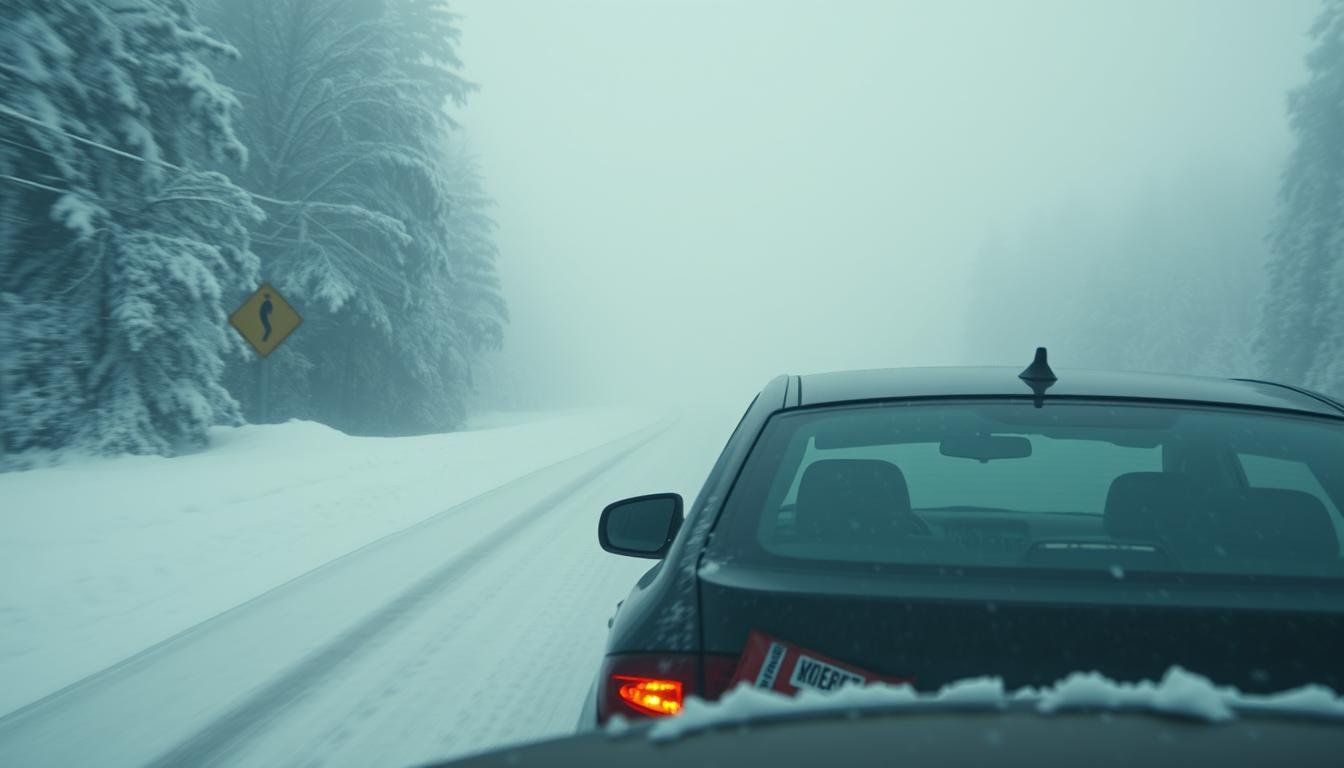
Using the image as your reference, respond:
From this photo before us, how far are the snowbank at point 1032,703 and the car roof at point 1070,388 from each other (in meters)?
1.18

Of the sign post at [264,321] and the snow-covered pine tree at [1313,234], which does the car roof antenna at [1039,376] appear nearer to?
the sign post at [264,321]

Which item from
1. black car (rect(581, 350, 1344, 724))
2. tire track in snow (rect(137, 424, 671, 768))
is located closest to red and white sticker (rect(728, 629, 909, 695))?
black car (rect(581, 350, 1344, 724))

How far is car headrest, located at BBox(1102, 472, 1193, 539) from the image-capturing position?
7.43ft

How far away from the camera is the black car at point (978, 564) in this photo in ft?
5.54

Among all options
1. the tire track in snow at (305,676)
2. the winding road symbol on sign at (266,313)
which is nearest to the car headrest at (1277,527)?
the tire track in snow at (305,676)

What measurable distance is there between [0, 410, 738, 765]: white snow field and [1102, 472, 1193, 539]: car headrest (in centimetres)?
255

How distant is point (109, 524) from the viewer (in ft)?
26.3

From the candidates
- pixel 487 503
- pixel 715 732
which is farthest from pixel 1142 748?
pixel 487 503

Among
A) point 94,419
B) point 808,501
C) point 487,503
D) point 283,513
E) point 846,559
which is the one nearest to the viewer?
point 846,559

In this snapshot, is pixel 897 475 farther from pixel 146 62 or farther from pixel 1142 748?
pixel 146 62

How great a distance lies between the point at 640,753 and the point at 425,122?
82.5ft

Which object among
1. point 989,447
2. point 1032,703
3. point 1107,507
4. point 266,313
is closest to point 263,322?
point 266,313

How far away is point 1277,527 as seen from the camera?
2225 millimetres

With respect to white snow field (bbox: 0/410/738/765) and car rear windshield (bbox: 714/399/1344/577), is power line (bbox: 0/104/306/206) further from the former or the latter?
car rear windshield (bbox: 714/399/1344/577)
